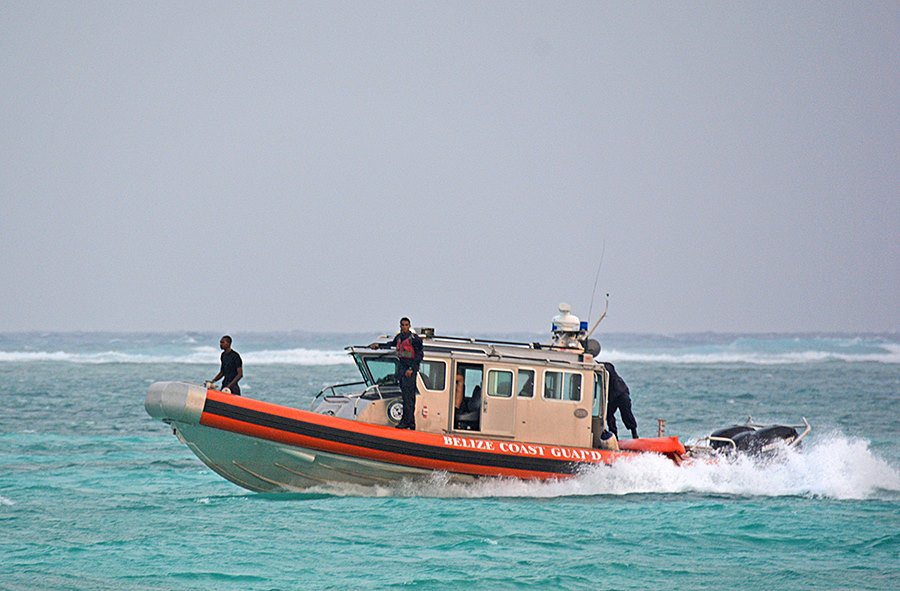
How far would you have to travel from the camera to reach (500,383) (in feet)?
49.8

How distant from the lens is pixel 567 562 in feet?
39.5

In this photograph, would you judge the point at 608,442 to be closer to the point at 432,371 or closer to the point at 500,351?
the point at 500,351

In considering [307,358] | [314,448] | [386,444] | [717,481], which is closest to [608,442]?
[717,481]

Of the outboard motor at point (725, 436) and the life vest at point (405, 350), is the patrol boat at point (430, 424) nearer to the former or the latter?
the life vest at point (405, 350)

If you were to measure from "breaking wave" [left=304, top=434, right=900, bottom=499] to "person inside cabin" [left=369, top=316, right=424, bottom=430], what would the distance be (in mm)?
808

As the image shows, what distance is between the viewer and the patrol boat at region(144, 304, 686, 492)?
46.7 feet

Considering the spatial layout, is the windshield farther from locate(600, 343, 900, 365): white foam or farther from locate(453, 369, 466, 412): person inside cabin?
locate(600, 343, 900, 365): white foam

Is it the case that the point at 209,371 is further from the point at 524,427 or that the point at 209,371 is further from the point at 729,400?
the point at 524,427

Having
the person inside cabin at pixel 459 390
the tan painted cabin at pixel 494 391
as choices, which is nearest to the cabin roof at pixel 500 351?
the tan painted cabin at pixel 494 391

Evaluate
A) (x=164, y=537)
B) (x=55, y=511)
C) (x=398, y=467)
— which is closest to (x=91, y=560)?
(x=164, y=537)

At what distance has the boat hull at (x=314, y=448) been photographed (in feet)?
46.3

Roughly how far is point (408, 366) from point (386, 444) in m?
0.98

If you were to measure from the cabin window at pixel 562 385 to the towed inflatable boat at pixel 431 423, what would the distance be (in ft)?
0.04

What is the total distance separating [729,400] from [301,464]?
22450 mm
